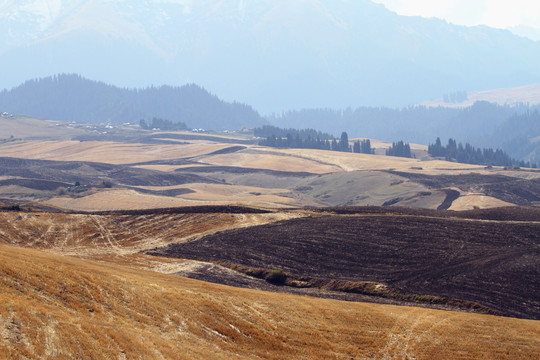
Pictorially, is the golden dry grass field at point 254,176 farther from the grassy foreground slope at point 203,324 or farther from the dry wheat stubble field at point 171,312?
the grassy foreground slope at point 203,324

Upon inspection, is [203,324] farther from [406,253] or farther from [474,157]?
[474,157]

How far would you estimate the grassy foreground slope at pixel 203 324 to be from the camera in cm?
2062

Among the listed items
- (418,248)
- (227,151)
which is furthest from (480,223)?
(227,151)

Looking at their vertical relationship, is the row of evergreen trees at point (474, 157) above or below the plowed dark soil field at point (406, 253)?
above

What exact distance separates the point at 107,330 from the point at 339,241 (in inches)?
1259

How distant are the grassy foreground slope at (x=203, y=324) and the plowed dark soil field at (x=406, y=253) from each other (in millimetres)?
7015

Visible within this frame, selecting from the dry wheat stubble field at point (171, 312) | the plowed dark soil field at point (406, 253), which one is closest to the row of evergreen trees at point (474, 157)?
the dry wheat stubble field at point (171, 312)

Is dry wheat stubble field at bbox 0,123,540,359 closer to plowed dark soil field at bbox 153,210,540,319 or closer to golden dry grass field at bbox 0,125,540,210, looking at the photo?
plowed dark soil field at bbox 153,210,540,319

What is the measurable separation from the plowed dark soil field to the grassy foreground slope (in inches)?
276

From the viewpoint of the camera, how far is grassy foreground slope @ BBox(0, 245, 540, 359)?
20625 millimetres

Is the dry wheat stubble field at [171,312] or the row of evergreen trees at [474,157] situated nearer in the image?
the dry wheat stubble field at [171,312]

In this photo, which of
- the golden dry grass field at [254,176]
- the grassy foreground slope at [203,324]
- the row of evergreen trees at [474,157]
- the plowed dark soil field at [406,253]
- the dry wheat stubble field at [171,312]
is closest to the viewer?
the grassy foreground slope at [203,324]

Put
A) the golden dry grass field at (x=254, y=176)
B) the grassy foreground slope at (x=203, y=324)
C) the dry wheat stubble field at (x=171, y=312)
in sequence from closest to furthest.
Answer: the grassy foreground slope at (x=203, y=324)
the dry wheat stubble field at (x=171, y=312)
the golden dry grass field at (x=254, y=176)

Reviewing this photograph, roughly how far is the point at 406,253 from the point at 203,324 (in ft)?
83.0
